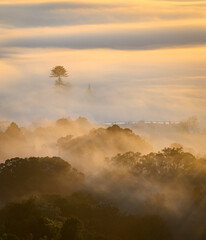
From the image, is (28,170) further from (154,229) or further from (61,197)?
(154,229)

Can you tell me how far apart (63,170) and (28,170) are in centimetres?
604

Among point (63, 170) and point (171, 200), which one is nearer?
point (171, 200)

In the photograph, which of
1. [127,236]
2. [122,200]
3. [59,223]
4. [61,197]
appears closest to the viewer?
[59,223]

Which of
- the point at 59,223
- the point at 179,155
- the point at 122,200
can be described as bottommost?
the point at 59,223

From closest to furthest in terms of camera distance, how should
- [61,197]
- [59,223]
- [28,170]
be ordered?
[59,223]
[61,197]
[28,170]

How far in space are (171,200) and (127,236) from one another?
20.0 metres

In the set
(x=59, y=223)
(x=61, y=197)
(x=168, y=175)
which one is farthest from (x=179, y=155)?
(x=59, y=223)

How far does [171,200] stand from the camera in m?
149

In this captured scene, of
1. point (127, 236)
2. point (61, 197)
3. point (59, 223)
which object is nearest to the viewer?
point (59, 223)

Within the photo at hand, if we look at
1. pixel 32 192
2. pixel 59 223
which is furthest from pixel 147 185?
pixel 59 223

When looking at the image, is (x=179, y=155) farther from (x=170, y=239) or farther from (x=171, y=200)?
(x=170, y=239)

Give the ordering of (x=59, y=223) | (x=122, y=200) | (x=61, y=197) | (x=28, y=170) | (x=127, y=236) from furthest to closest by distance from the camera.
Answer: (x=28, y=170) → (x=122, y=200) → (x=61, y=197) → (x=127, y=236) → (x=59, y=223)

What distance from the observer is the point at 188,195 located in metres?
151

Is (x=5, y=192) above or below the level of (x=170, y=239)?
above
